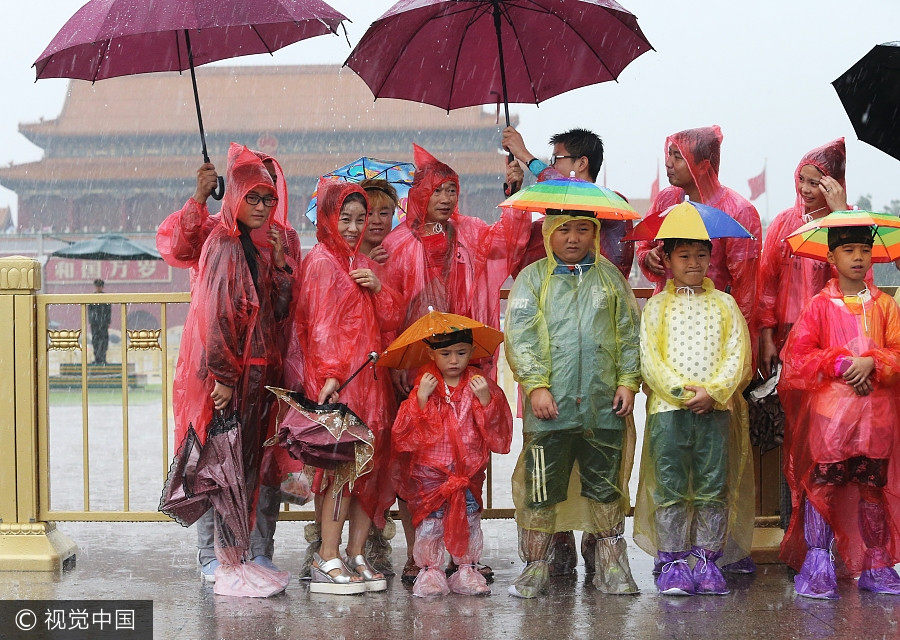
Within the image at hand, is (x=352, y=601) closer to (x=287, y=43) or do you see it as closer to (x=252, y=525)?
(x=252, y=525)

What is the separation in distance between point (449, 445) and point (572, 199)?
1122 millimetres

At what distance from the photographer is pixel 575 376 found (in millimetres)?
4555

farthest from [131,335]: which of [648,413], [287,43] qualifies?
[648,413]

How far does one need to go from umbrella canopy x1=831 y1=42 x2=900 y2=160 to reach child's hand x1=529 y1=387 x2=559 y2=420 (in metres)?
1.80

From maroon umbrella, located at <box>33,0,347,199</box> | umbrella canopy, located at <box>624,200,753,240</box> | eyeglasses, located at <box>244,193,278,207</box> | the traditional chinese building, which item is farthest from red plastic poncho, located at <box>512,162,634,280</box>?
the traditional chinese building

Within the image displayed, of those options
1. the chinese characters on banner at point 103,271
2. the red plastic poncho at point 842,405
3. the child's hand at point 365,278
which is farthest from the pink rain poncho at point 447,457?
the chinese characters on banner at point 103,271

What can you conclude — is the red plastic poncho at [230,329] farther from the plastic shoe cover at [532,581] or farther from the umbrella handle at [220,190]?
the plastic shoe cover at [532,581]

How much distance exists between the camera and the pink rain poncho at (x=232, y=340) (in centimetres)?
452

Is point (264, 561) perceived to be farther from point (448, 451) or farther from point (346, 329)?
point (346, 329)

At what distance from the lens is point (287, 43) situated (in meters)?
5.26

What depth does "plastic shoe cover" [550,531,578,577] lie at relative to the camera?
496cm

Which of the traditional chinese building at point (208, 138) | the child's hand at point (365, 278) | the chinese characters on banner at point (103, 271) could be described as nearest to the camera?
the child's hand at point (365, 278)

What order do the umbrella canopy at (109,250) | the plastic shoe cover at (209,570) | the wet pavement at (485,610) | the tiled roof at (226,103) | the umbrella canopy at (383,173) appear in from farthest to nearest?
the tiled roof at (226,103)
the umbrella canopy at (109,250)
the umbrella canopy at (383,173)
the plastic shoe cover at (209,570)
the wet pavement at (485,610)

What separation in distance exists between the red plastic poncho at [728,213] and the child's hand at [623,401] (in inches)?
24.0
